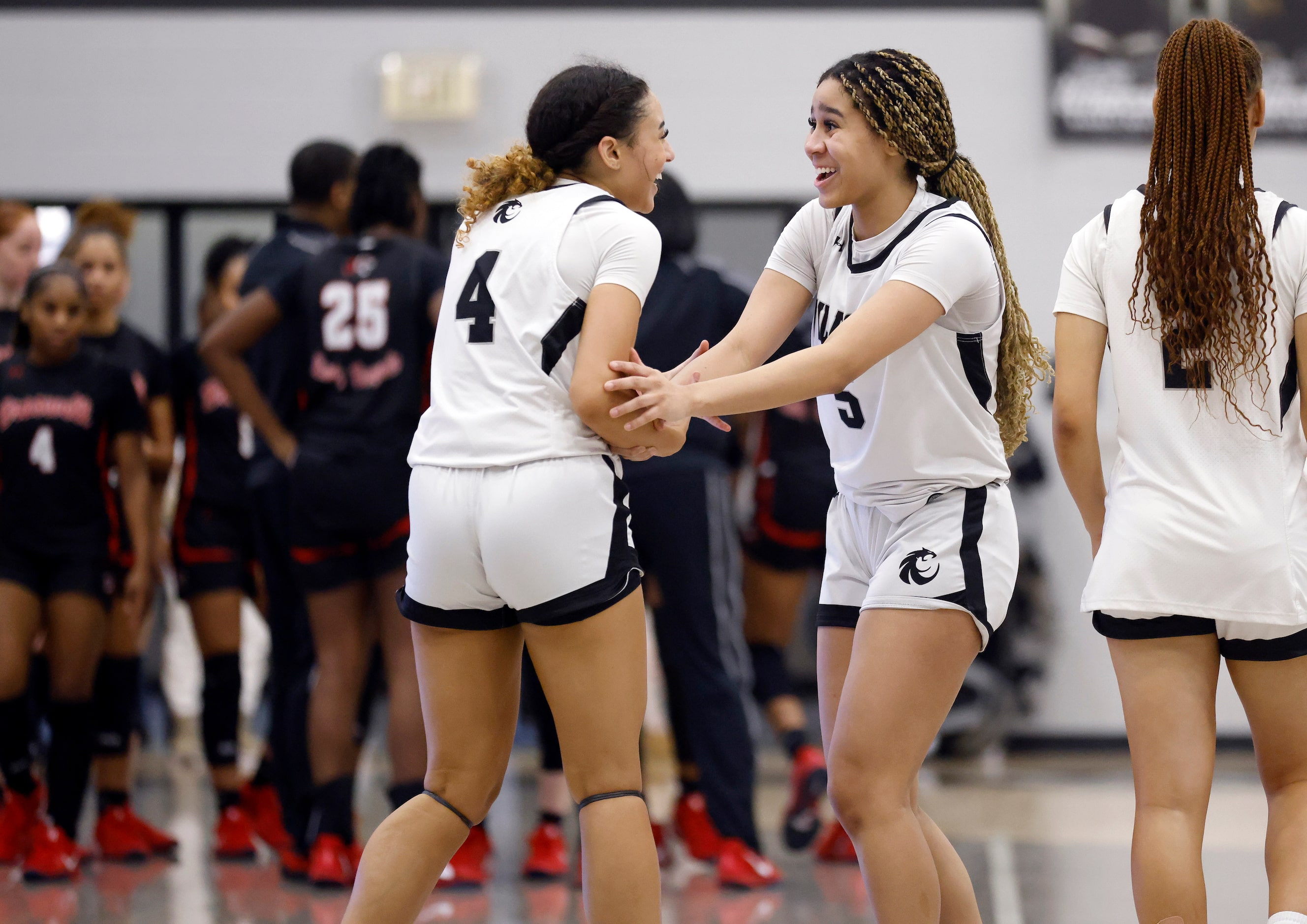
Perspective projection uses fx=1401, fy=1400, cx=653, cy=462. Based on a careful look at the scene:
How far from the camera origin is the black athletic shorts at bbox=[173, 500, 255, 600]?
14.9ft

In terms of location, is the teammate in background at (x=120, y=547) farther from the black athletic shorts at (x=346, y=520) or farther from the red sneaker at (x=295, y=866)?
the black athletic shorts at (x=346, y=520)

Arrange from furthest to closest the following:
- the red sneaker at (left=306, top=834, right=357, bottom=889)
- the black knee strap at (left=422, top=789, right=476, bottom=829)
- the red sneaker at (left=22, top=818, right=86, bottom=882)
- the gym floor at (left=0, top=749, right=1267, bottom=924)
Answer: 1. the red sneaker at (left=22, top=818, right=86, bottom=882)
2. the red sneaker at (left=306, top=834, right=357, bottom=889)
3. the gym floor at (left=0, top=749, right=1267, bottom=924)
4. the black knee strap at (left=422, top=789, right=476, bottom=829)

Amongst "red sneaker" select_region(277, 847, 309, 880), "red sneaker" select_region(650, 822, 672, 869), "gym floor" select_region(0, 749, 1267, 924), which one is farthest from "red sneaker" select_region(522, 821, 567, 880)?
"red sneaker" select_region(277, 847, 309, 880)

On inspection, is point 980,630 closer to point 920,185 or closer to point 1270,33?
point 920,185

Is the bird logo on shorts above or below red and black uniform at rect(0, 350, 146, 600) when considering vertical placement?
above

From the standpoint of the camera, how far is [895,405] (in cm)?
235

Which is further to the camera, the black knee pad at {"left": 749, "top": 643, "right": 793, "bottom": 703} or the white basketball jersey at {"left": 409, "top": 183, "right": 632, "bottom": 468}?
the black knee pad at {"left": 749, "top": 643, "right": 793, "bottom": 703}

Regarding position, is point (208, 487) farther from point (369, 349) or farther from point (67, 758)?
point (369, 349)

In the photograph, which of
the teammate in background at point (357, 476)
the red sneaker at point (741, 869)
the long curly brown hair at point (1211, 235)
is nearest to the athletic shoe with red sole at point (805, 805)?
the red sneaker at point (741, 869)

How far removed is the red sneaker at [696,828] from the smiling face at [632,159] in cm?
239

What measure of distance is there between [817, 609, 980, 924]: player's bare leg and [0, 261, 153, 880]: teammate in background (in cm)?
265

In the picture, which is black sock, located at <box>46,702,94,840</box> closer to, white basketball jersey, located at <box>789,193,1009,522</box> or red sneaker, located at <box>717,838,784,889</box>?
red sneaker, located at <box>717,838,784,889</box>

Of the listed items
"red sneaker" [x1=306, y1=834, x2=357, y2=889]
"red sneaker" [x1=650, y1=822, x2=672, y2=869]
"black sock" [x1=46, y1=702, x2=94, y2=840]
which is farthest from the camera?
"red sneaker" [x1=650, y1=822, x2=672, y2=869]

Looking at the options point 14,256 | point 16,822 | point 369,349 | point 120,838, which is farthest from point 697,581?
point 14,256
